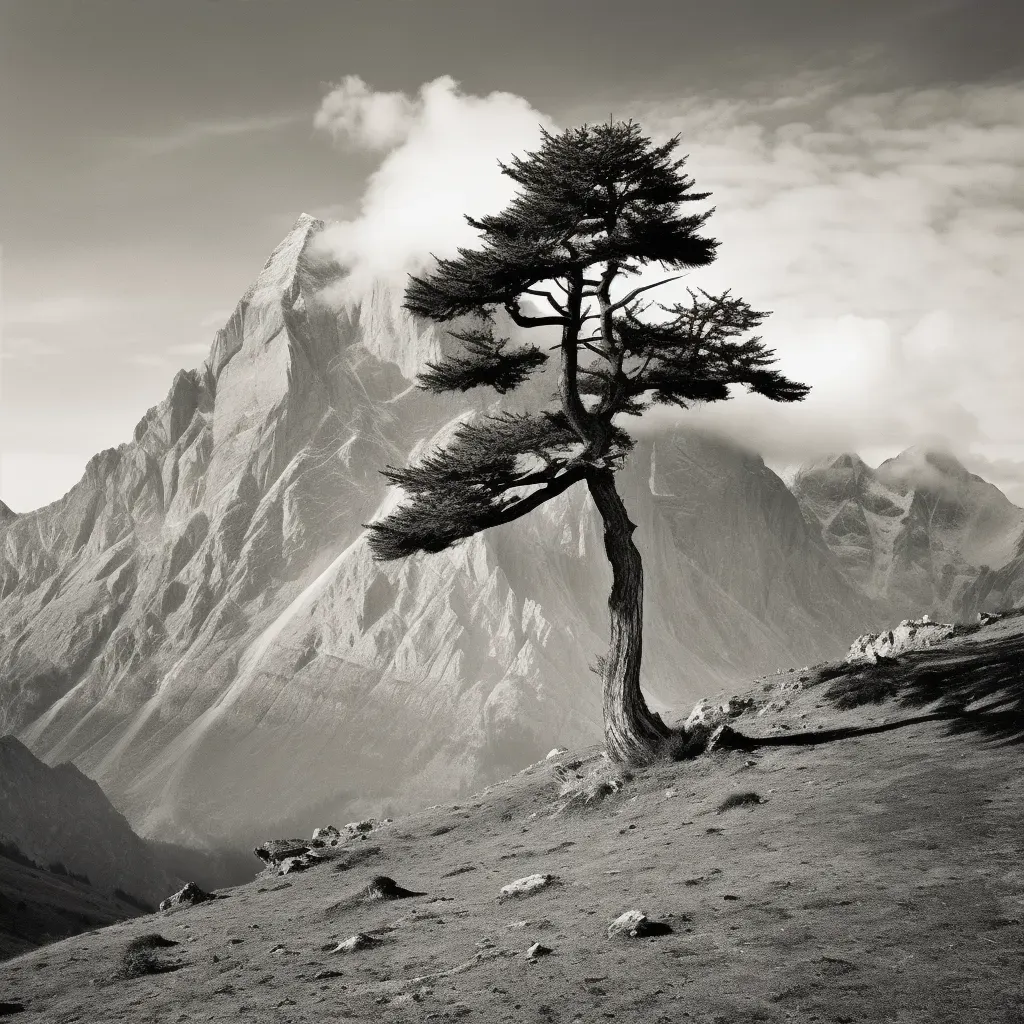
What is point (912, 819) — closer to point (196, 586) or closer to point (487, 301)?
point (487, 301)

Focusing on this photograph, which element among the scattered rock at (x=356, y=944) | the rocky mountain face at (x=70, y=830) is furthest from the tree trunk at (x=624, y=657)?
the rocky mountain face at (x=70, y=830)

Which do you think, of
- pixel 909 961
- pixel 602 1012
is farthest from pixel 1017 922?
pixel 602 1012

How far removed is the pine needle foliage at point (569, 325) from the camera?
61.7 feet

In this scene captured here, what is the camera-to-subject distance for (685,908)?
10305 millimetres

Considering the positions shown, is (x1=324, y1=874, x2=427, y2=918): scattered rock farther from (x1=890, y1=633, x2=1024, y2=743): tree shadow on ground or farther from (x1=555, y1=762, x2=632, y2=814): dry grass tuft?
(x1=890, y1=633, x2=1024, y2=743): tree shadow on ground

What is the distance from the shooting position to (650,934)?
962 centimetres

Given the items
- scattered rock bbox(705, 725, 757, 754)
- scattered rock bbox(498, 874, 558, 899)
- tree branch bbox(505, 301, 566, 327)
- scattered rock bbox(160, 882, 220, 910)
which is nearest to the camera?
scattered rock bbox(498, 874, 558, 899)

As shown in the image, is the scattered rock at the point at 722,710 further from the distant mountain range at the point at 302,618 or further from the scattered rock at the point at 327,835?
the distant mountain range at the point at 302,618

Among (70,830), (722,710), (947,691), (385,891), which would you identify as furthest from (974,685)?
(70,830)

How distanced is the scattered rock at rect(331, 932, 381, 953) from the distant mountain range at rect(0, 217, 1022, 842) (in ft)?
417

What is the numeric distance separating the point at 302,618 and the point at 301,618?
17 cm

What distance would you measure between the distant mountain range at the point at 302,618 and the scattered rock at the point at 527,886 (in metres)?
126

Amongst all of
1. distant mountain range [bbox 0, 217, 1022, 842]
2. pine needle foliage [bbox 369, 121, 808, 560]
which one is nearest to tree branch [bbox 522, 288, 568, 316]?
pine needle foliage [bbox 369, 121, 808, 560]

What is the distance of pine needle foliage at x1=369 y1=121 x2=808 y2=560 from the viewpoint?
741 inches
